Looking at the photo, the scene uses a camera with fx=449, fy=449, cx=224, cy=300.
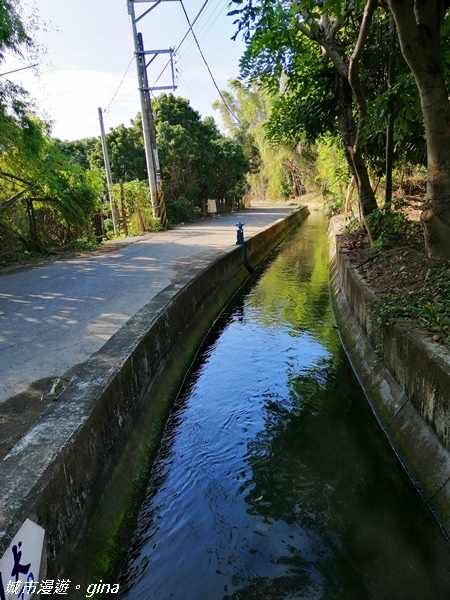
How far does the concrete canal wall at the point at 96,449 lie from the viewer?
2.64m

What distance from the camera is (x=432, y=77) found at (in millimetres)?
5461

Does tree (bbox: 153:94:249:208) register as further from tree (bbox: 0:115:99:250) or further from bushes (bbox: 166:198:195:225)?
tree (bbox: 0:115:99:250)

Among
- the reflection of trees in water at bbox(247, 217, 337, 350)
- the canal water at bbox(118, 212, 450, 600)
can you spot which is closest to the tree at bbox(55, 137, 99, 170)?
the reflection of trees in water at bbox(247, 217, 337, 350)

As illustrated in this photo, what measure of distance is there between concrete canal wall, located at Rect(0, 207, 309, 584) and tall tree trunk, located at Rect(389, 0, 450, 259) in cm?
395

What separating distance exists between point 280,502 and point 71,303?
4.79 meters

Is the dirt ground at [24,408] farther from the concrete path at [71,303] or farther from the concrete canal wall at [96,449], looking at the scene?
the concrete canal wall at [96,449]

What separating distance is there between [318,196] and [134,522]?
136 ft

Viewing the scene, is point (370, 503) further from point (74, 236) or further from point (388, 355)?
point (74, 236)

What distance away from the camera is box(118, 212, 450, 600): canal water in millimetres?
3160

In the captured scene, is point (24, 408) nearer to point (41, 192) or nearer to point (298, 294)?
point (298, 294)

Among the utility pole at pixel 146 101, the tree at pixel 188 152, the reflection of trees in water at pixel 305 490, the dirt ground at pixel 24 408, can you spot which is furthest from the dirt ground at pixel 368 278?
the tree at pixel 188 152

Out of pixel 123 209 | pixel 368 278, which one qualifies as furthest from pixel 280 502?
pixel 123 209

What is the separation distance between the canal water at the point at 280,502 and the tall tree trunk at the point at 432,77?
9.36ft

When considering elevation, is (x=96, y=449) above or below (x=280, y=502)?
above
